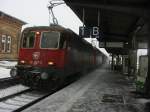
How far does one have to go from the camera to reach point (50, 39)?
15562 millimetres

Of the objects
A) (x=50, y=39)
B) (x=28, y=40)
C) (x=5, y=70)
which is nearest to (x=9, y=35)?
(x=5, y=70)

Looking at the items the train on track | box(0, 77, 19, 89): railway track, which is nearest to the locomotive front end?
the train on track

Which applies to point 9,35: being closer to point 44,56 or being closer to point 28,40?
point 28,40

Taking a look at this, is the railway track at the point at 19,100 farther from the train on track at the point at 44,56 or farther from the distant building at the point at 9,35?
the distant building at the point at 9,35

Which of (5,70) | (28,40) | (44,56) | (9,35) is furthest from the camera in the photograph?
(9,35)

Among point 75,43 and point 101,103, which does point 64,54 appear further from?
point 101,103

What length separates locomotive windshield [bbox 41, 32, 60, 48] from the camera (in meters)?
15.4

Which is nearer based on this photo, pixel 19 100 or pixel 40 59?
pixel 19 100

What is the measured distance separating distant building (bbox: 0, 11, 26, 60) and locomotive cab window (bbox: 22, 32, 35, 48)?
Answer: 57.1 ft

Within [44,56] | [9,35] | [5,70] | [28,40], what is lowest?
[5,70]

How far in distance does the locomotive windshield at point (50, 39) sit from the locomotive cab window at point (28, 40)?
0.53 meters

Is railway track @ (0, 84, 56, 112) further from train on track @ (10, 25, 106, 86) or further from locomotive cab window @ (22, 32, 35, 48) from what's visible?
locomotive cab window @ (22, 32, 35, 48)

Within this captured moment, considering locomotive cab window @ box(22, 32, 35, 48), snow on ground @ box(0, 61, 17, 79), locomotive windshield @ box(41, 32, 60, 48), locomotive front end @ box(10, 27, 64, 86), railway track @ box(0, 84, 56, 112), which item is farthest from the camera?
snow on ground @ box(0, 61, 17, 79)

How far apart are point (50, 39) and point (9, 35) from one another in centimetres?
2087
